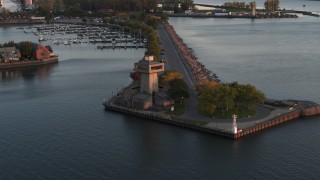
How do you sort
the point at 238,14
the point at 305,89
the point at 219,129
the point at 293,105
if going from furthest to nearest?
the point at 238,14, the point at 305,89, the point at 293,105, the point at 219,129

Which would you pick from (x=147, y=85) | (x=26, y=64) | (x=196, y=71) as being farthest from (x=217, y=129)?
(x=26, y=64)

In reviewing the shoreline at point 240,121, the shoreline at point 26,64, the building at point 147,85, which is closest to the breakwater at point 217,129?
the shoreline at point 240,121

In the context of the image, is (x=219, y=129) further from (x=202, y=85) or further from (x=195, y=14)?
(x=195, y=14)

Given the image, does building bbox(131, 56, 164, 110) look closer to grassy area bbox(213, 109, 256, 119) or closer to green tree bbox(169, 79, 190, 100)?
green tree bbox(169, 79, 190, 100)

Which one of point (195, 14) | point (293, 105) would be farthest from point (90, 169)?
point (195, 14)

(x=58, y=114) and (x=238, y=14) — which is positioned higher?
(x=238, y=14)

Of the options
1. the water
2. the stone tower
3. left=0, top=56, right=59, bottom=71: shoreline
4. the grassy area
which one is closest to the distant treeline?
left=0, top=56, right=59, bottom=71: shoreline
